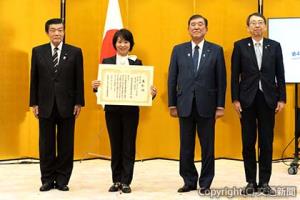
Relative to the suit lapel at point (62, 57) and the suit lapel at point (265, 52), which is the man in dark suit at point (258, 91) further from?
the suit lapel at point (62, 57)

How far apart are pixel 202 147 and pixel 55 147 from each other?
49.3 inches

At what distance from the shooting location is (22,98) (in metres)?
5.34

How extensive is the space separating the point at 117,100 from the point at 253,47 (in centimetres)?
119

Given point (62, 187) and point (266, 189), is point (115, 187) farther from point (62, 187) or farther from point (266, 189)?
point (266, 189)

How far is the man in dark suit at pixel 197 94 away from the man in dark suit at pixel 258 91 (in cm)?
15

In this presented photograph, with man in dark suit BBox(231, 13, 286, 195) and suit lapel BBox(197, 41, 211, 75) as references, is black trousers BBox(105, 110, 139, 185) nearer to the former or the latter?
suit lapel BBox(197, 41, 211, 75)

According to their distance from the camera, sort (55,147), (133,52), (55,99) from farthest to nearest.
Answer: (133,52) < (55,147) < (55,99)

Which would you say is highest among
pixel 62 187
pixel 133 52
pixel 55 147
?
pixel 133 52

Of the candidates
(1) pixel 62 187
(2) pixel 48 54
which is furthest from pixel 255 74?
(1) pixel 62 187

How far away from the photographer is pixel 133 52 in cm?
538

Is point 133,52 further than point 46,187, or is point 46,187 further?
point 133,52

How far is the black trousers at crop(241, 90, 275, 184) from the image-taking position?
3.52m

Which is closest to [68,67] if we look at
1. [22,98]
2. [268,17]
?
[22,98]

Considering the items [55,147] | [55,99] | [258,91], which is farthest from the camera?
[55,147]
